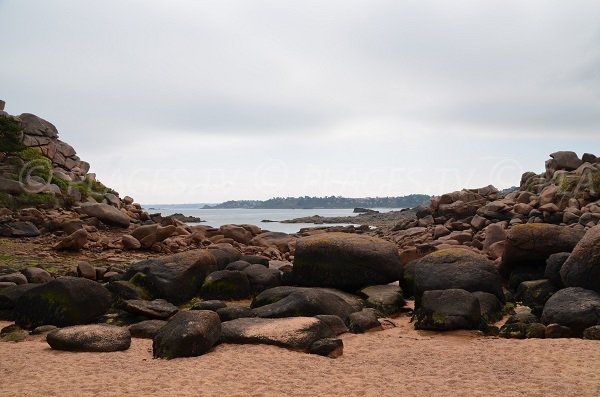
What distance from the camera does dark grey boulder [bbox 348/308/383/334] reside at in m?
14.1

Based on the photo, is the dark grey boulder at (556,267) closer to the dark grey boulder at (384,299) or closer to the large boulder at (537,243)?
the large boulder at (537,243)

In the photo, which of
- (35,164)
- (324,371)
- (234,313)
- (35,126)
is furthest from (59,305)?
(35,126)

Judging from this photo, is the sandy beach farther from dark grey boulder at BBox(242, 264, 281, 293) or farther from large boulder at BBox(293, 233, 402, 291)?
dark grey boulder at BBox(242, 264, 281, 293)

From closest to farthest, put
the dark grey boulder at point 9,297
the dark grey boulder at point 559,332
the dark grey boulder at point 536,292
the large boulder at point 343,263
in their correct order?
1. the dark grey boulder at point 559,332
2. the dark grey boulder at point 9,297
3. the dark grey boulder at point 536,292
4. the large boulder at point 343,263

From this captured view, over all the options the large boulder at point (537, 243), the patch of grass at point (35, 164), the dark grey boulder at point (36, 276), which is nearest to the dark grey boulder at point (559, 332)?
the large boulder at point (537, 243)

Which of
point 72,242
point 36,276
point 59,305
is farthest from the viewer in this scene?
point 72,242

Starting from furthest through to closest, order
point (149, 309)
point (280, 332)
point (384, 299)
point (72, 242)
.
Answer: point (72, 242), point (384, 299), point (149, 309), point (280, 332)

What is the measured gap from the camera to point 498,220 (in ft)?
118

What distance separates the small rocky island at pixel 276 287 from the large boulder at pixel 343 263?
0.12 ft

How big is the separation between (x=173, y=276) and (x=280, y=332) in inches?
230

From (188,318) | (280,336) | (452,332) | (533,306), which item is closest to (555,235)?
(533,306)

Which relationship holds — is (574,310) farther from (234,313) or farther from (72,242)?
(72,242)

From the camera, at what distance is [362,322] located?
14.3m

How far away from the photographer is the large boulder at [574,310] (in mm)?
12898
